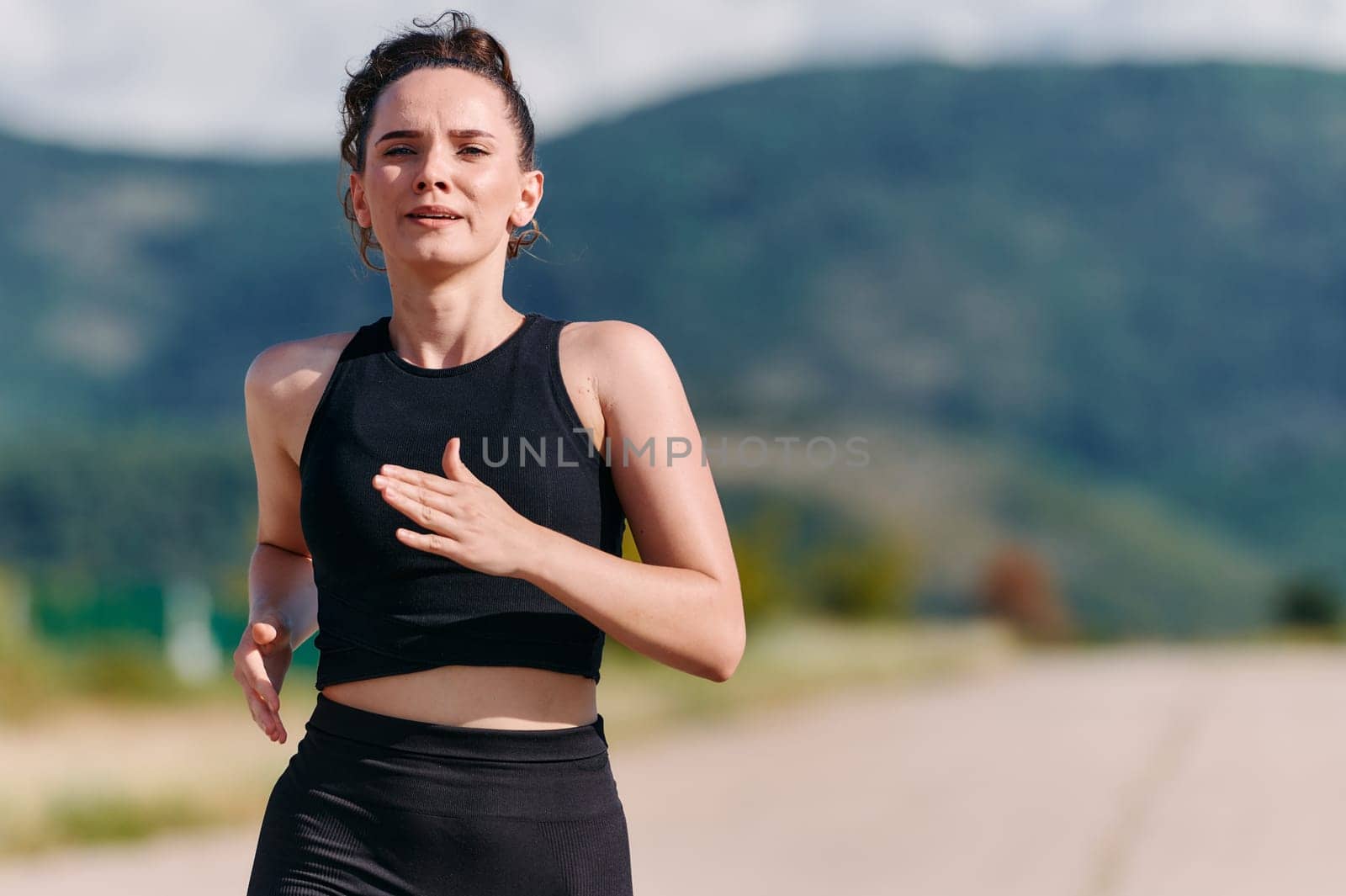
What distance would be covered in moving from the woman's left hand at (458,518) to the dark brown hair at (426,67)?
0.63m

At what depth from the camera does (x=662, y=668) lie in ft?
52.3

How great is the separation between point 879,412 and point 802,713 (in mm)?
58365

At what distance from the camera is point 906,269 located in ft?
288

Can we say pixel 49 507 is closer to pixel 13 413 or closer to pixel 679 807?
pixel 13 413

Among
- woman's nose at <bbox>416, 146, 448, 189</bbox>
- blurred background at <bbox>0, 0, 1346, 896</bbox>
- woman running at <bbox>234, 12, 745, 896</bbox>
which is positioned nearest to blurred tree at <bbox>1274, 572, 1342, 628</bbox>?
blurred background at <bbox>0, 0, 1346, 896</bbox>

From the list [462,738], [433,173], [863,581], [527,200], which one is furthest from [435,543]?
[863,581]

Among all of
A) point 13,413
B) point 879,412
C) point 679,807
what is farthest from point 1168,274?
point 679,807

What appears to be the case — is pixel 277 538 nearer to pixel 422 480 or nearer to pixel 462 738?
pixel 462 738

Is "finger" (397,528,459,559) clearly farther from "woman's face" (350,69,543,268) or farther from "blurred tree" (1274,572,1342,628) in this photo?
"blurred tree" (1274,572,1342,628)

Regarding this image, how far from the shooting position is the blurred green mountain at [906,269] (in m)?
74.9

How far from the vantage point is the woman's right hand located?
2463 millimetres

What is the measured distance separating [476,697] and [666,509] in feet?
1.18

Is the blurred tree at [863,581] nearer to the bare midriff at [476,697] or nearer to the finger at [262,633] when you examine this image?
the finger at [262,633]

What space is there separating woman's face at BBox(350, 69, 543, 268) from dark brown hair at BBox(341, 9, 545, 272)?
0.03m
